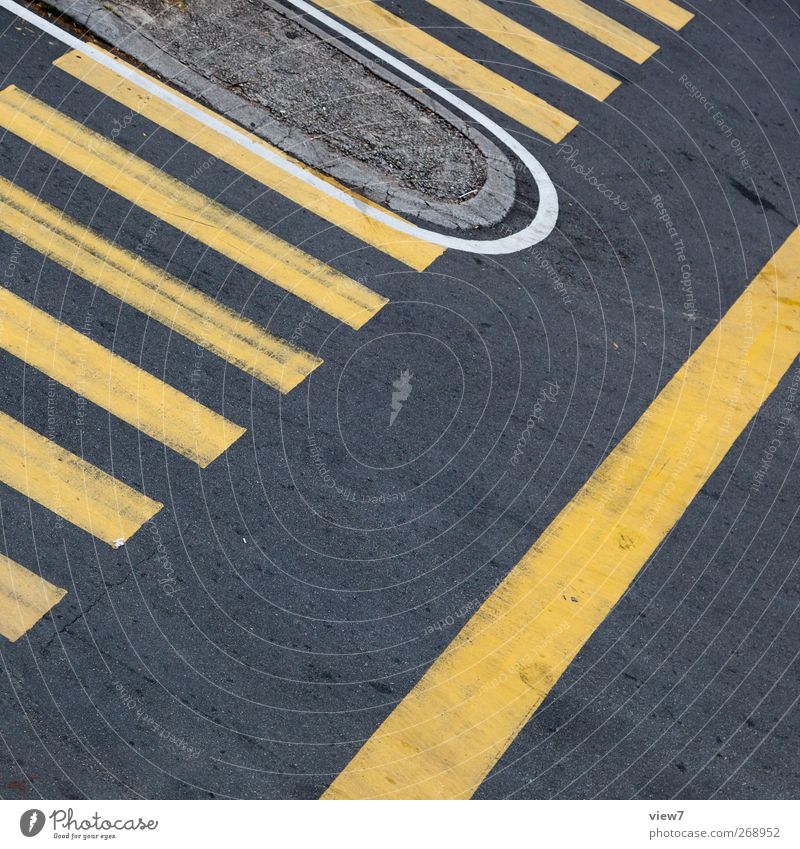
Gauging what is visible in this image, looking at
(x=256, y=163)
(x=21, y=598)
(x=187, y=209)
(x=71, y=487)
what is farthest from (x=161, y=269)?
(x=21, y=598)

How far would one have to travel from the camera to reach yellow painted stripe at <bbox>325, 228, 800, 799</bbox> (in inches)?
259

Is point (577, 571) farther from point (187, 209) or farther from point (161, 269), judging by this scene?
point (187, 209)

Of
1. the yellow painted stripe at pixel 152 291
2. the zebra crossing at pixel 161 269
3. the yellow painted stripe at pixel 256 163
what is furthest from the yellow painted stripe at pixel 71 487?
the yellow painted stripe at pixel 256 163

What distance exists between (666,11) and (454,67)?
248cm

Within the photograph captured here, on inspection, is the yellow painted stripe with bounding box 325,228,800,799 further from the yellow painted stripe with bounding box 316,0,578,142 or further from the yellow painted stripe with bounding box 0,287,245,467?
the yellow painted stripe with bounding box 316,0,578,142

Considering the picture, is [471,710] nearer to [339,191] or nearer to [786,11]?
[339,191]

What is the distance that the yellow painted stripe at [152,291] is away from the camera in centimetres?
810

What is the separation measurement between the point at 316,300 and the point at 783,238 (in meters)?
4.01

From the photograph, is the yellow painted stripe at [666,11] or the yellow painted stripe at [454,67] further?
the yellow painted stripe at [666,11]

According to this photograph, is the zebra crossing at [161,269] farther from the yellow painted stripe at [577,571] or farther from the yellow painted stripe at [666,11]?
the yellow painted stripe at [577,571]

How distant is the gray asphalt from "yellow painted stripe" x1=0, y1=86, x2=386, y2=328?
0.36 feet

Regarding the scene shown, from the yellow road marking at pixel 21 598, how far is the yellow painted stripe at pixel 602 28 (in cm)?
740

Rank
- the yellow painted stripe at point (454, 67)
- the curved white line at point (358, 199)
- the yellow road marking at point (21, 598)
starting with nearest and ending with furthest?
the yellow road marking at point (21, 598) < the curved white line at point (358, 199) < the yellow painted stripe at point (454, 67)

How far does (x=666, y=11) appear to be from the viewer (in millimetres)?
11375
